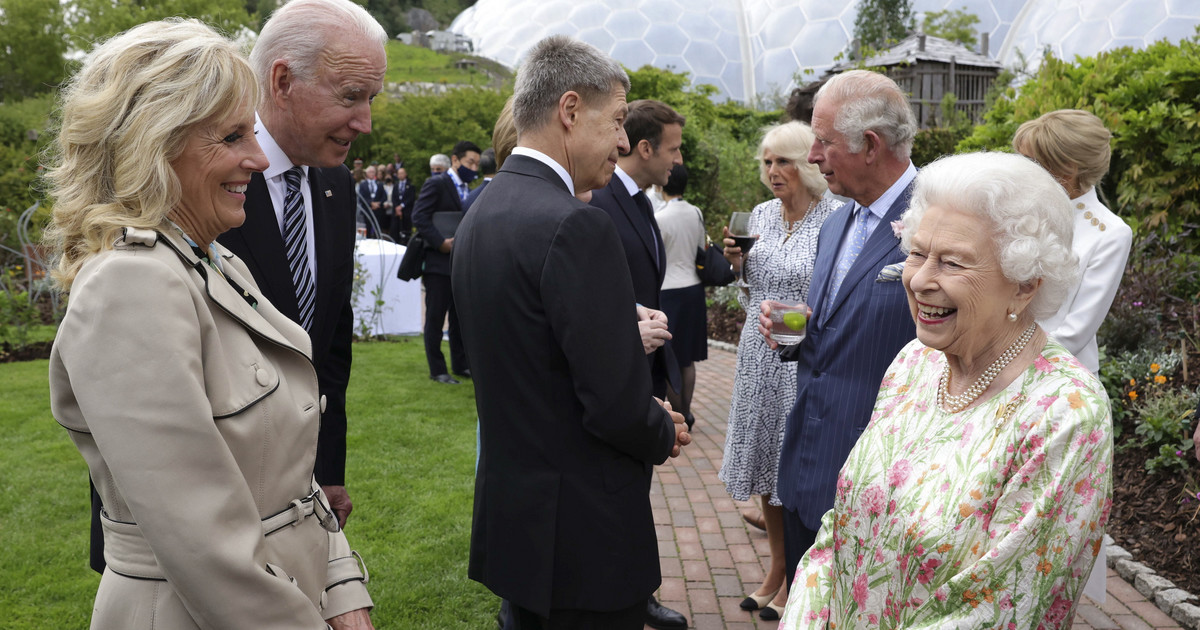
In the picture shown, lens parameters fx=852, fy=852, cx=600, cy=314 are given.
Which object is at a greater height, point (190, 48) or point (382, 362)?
point (190, 48)

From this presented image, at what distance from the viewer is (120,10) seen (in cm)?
2900

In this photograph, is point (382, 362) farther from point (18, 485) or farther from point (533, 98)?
point (533, 98)

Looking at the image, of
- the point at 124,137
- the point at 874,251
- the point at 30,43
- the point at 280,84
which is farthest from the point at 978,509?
the point at 30,43

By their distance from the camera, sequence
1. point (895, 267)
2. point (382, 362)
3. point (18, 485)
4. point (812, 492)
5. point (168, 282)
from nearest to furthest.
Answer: point (168, 282)
point (895, 267)
point (812, 492)
point (18, 485)
point (382, 362)

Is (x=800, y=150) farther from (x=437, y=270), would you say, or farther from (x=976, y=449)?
(x=437, y=270)

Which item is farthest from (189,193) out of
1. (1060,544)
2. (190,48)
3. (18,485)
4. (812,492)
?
(18,485)

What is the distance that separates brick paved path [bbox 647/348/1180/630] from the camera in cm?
391

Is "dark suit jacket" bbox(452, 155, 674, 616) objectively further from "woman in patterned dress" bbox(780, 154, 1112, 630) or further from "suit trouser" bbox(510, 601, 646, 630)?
"woman in patterned dress" bbox(780, 154, 1112, 630)

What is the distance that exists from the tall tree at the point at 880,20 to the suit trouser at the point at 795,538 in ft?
119

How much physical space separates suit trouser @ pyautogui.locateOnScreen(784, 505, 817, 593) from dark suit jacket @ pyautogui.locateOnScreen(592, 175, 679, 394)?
712 millimetres

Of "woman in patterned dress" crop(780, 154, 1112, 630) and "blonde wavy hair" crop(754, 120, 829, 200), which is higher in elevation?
"blonde wavy hair" crop(754, 120, 829, 200)

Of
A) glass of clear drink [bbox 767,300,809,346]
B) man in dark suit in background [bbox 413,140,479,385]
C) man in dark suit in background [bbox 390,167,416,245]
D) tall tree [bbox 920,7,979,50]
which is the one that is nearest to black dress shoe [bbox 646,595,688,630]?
glass of clear drink [bbox 767,300,809,346]

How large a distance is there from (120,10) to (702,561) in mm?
31893

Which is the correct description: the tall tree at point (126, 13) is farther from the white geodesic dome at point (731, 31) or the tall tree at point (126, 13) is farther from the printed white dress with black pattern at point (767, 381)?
the printed white dress with black pattern at point (767, 381)
